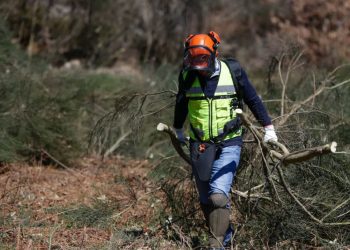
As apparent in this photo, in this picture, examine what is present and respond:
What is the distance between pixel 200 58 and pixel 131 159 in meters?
4.86

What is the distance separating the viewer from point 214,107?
222 inches

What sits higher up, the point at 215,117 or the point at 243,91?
the point at 243,91

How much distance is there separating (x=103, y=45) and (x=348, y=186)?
37.7ft

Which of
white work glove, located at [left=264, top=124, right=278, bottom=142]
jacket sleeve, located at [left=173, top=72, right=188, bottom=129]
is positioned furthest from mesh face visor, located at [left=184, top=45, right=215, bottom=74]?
white work glove, located at [left=264, top=124, right=278, bottom=142]

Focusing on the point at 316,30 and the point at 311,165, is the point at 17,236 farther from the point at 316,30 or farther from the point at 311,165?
the point at 316,30

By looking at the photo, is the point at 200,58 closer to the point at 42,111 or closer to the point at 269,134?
the point at 269,134

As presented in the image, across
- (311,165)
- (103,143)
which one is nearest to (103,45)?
(103,143)

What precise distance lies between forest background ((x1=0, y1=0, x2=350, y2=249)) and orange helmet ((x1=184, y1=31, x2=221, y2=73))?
1082mm

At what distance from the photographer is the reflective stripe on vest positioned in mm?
5645

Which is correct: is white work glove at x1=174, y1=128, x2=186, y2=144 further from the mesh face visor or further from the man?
the mesh face visor

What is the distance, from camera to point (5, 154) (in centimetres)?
824

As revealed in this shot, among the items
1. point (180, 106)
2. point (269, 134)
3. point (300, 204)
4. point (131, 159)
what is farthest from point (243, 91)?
point (131, 159)

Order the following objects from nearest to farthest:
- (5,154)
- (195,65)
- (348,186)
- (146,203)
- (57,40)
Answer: (195,65), (348,186), (146,203), (5,154), (57,40)

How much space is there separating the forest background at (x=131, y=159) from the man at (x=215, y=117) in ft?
1.52
